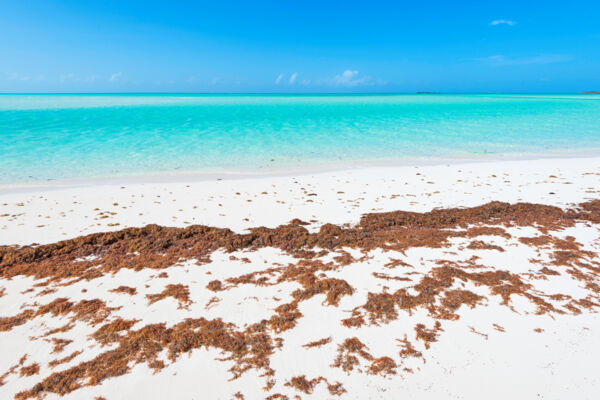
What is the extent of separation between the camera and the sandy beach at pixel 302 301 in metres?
2.79

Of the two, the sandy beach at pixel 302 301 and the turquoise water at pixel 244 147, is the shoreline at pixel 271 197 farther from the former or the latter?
the turquoise water at pixel 244 147

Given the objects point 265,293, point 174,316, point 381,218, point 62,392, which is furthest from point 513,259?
point 62,392

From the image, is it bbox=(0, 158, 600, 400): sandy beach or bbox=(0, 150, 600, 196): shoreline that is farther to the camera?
bbox=(0, 150, 600, 196): shoreline

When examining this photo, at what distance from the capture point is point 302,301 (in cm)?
383

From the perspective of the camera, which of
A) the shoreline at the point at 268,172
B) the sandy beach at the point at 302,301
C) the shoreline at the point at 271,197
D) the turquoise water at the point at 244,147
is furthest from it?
the turquoise water at the point at 244,147

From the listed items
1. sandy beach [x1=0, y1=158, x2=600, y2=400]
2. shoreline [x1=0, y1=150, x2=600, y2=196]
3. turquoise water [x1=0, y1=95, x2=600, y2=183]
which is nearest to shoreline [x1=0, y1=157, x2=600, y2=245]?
sandy beach [x1=0, y1=158, x2=600, y2=400]

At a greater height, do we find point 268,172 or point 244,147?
point 244,147

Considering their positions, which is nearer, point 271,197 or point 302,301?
point 302,301

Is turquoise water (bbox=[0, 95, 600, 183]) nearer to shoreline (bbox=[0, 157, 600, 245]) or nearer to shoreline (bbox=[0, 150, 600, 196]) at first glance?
shoreline (bbox=[0, 150, 600, 196])

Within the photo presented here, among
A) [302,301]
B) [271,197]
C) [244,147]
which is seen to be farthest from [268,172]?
[302,301]

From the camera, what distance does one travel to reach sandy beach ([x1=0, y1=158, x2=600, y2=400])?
279 cm

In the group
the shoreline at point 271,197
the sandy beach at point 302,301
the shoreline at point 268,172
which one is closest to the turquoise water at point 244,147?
the shoreline at point 268,172

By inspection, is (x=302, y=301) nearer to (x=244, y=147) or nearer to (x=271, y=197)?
(x=271, y=197)

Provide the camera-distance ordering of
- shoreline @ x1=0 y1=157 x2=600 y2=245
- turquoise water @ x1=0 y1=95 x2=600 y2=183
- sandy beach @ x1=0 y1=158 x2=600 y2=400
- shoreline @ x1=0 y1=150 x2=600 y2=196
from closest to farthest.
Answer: sandy beach @ x1=0 y1=158 x2=600 y2=400, shoreline @ x1=0 y1=157 x2=600 y2=245, shoreline @ x1=0 y1=150 x2=600 y2=196, turquoise water @ x1=0 y1=95 x2=600 y2=183
